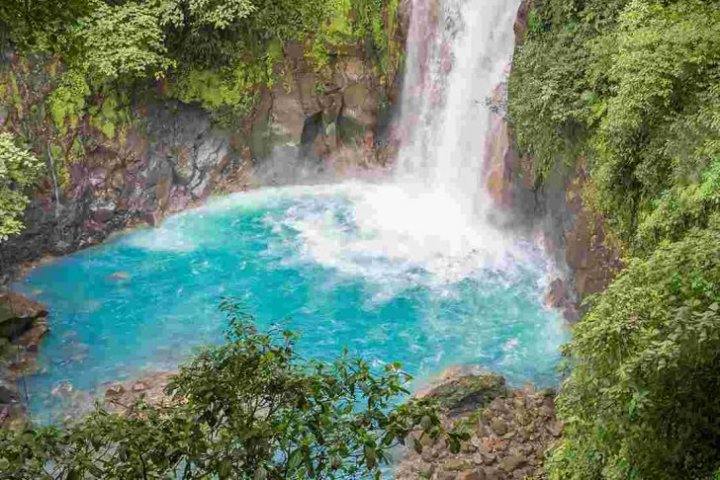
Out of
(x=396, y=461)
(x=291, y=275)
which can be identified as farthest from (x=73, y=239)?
(x=396, y=461)

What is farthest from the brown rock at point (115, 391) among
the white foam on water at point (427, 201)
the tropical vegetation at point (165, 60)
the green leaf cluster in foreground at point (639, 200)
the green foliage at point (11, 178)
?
the green leaf cluster in foreground at point (639, 200)

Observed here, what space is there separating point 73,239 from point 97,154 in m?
1.97

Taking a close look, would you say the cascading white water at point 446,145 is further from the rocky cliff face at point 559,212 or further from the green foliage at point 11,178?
the green foliage at point 11,178

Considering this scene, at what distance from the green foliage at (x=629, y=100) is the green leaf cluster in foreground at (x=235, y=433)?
5892 mm

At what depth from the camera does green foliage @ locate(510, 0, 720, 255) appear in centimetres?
911

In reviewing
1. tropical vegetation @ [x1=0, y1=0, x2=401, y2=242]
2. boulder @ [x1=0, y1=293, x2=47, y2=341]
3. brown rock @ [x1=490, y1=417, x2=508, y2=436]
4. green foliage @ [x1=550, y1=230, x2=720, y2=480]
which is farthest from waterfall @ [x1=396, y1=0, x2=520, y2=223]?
Answer: green foliage @ [x1=550, y1=230, x2=720, y2=480]

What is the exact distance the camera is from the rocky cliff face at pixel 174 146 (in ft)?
49.9

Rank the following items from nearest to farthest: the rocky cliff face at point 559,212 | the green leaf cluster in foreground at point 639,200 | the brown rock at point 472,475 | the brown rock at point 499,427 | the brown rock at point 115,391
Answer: the green leaf cluster in foreground at point 639,200, the brown rock at point 472,475, the brown rock at point 499,427, the brown rock at point 115,391, the rocky cliff face at point 559,212

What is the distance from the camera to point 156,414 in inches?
159

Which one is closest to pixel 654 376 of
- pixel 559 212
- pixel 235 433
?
pixel 235 433

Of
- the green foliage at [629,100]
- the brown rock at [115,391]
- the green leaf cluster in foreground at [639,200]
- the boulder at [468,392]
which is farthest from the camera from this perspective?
the brown rock at [115,391]

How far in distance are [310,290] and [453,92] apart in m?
6.78

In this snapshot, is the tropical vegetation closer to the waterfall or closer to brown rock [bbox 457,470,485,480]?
the waterfall

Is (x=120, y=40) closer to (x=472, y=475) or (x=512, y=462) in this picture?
(x=472, y=475)
